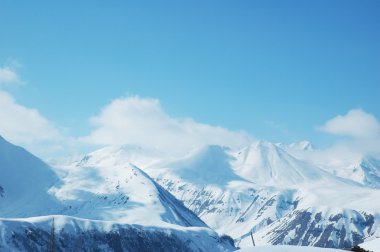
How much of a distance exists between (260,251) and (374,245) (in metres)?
70.0

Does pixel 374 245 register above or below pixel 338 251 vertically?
above

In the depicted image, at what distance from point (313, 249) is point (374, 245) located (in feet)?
224

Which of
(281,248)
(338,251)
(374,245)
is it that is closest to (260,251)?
(281,248)

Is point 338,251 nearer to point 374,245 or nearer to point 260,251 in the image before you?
point 260,251

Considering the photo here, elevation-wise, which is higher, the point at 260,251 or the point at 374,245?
the point at 374,245

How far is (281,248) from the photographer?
4384cm

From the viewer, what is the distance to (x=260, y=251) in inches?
1747

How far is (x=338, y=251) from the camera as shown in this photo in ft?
149

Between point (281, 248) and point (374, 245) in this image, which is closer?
point (281, 248)

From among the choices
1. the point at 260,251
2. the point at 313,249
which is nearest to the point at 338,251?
the point at 313,249

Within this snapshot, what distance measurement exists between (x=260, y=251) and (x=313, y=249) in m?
4.19

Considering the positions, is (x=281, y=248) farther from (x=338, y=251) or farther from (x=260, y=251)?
(x=338, y=251)

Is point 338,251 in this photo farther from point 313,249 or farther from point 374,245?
point 374,245

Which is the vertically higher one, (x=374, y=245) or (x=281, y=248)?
(x=374, y=245)
